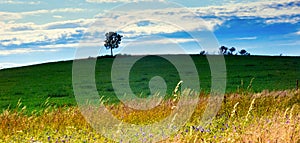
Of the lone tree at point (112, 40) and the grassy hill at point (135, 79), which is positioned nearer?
the grassy hill at point (135, 79)

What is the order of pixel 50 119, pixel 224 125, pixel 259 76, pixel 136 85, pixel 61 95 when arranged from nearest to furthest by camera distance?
pixel 224 125 → pixel 50 119 → pixel 61 95 → pixel 136 85 → pixel 259 76

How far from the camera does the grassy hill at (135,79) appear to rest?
95.1 feet

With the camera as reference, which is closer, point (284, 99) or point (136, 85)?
point (284, 99)

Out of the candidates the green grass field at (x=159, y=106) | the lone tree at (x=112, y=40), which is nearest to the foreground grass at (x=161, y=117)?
the green grass field at (x=159, y=106)

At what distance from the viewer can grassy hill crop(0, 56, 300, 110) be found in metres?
29.0

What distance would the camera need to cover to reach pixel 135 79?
3688 centimetres

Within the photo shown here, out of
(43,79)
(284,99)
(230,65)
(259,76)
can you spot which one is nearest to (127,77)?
(43,79)

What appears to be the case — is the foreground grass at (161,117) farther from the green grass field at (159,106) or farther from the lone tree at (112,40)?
the lone tree at (112,40)

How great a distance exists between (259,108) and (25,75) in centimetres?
3588

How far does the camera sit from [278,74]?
131ft

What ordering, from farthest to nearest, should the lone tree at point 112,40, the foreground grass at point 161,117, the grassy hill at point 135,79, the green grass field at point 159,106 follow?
the lone tree at point 112,40
the grassy hill at point 135,79
the foreground grass at point 161,117
the green grass field at point 159,106

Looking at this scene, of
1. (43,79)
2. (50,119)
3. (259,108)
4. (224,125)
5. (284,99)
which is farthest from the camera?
(43,79)

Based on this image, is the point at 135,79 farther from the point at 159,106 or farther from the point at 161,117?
the point at 161,117

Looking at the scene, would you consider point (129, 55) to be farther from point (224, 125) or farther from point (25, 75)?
point (224, 125)
